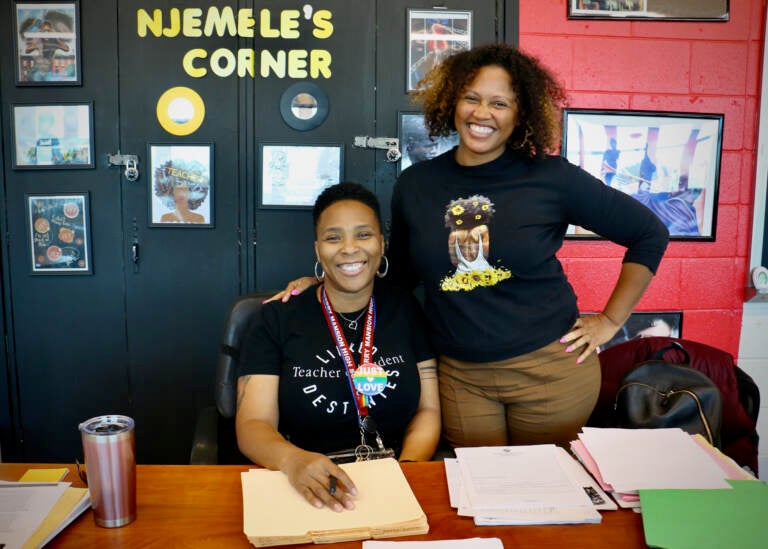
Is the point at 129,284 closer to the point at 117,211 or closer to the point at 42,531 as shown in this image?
the point at 117,211

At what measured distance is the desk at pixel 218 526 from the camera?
96cm

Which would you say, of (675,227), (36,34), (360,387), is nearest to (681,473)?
(360,387)

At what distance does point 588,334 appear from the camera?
1.73m

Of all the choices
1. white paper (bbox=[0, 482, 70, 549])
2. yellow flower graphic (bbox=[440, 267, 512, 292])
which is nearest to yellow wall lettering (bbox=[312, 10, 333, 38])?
yellow flower graphic (bbox=[440, 267, 512, 292])

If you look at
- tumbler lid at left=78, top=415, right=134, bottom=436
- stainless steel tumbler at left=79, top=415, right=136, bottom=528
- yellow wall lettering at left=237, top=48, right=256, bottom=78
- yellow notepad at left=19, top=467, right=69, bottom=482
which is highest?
yellow wall lettering at left=237, top=48, right=256, bottom=78

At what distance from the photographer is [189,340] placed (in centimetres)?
279

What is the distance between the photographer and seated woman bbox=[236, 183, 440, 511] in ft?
5.06

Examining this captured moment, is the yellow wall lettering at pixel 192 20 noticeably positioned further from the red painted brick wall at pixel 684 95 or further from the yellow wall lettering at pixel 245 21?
the red painted brick wall at pixel 684 95

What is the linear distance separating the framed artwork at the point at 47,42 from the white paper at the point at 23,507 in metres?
2.15

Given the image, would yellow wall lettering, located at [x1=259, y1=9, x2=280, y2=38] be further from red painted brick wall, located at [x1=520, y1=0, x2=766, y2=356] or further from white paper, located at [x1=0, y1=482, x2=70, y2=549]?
white paper, located at [x1=0, y1=482, x2=70, y2=549]

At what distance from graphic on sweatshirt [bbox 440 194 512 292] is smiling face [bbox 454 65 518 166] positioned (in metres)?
0.15

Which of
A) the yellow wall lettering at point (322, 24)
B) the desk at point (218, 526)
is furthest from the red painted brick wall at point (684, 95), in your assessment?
the desk at point (218, 526)

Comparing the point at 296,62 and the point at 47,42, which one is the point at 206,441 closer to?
the point at 296,62

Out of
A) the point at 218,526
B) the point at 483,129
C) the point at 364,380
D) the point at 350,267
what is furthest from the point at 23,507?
the point at 483,129
